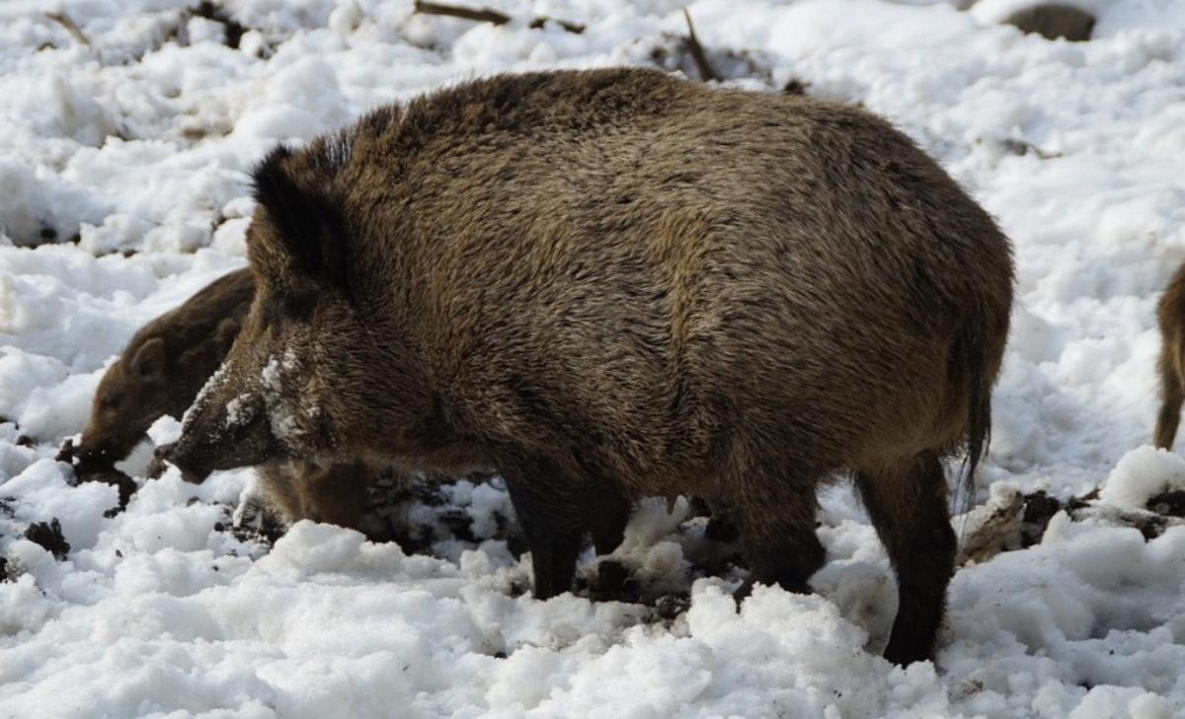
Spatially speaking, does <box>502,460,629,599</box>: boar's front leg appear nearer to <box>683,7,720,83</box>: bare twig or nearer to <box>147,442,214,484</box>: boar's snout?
<box>147,442,214,484</box>: boar's snout

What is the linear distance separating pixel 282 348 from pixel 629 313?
4.66ft

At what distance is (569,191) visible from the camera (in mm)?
4531

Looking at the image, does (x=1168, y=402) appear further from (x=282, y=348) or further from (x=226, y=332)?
(x=226, y=332)

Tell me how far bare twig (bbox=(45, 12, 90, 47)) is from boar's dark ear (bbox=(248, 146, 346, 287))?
204 inches

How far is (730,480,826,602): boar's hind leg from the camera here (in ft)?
13.9

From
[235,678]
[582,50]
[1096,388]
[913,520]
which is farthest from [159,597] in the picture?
[582,50]

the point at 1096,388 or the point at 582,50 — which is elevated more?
the point at 582,50

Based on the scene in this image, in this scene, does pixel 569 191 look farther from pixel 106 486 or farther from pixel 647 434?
pixel 106 486

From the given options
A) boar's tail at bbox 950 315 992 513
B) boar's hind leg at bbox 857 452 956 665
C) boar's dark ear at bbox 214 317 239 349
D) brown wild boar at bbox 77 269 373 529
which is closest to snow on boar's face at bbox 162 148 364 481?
brown wild boar at bbox 77 269 373 529

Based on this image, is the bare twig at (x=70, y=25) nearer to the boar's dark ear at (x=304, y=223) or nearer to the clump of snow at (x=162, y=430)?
the clump of snow at (x=162, y=430)

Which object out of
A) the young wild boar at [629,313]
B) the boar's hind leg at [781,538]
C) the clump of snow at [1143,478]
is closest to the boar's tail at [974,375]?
the young wild boar at [629,313]

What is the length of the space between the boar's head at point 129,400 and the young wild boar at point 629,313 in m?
0.83

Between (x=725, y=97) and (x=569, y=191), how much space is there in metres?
0.56

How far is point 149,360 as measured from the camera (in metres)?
6.25
